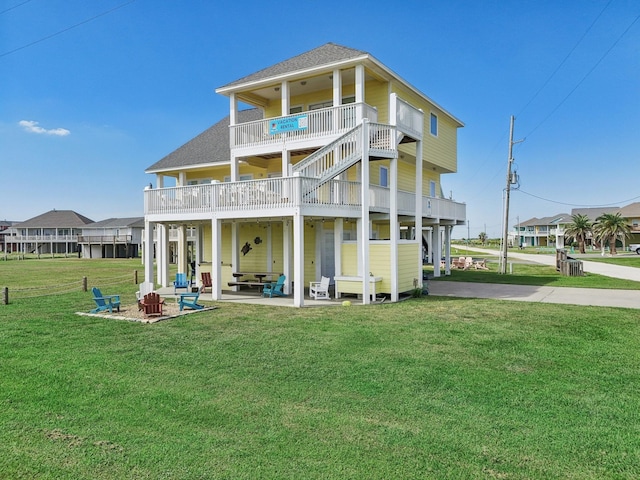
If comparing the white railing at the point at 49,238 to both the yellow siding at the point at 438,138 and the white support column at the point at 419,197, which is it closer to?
the yellow siding at the point at 438,138

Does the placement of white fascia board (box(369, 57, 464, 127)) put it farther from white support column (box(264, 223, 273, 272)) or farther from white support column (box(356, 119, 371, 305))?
white support column (box(264, 223, 273, 272))

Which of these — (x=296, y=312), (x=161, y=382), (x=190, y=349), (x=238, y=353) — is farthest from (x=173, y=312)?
(x=161, y=382)

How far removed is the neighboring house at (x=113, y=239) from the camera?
212 ft

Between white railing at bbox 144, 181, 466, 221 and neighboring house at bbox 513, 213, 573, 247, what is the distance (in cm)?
8231

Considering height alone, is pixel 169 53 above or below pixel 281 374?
above

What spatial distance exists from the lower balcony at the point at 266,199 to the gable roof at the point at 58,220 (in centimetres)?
7242

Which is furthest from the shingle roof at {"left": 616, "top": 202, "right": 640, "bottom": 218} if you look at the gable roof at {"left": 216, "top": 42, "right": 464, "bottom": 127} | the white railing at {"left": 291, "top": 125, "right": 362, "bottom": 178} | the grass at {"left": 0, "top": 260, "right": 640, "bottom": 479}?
the grass at {"left": 0, "top": 260, "right": 640, "bottom": 479}

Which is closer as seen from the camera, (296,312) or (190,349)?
(190,349)

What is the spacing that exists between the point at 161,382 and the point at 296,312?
6.26 m

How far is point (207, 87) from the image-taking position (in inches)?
741

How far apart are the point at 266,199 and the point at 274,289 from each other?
380cm

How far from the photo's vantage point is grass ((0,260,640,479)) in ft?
12.9

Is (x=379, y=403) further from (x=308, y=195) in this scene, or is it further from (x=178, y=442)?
(x=308, y=195)

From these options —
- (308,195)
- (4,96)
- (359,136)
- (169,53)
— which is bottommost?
(308,195)
